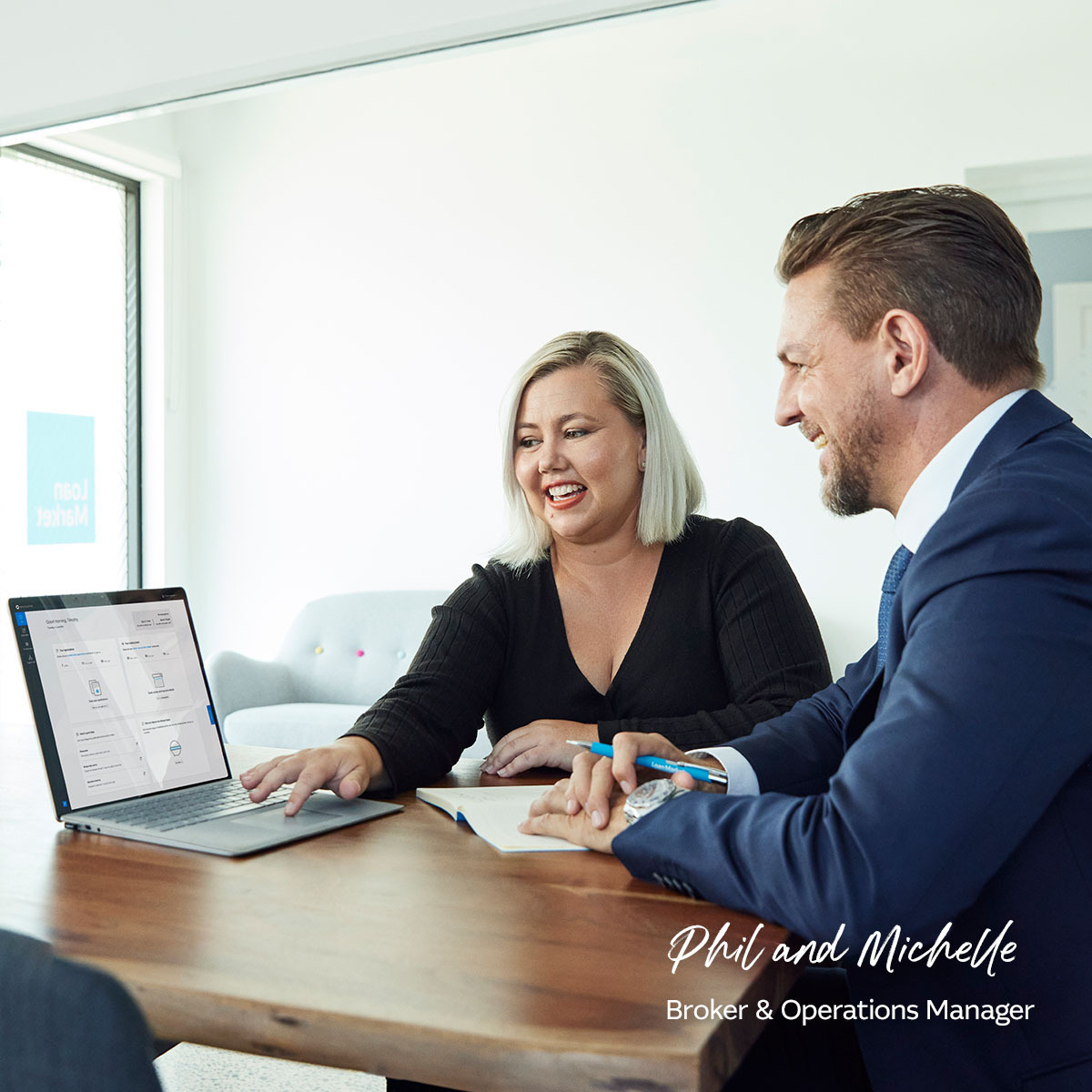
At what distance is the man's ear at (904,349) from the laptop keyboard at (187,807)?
811 millimetres

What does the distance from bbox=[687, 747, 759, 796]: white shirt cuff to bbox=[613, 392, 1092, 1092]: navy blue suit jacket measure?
25 cm

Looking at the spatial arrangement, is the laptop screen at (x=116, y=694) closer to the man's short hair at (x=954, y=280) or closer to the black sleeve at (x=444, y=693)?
the black sleeve at (x=444, y=693)

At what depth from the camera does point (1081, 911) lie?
868mm

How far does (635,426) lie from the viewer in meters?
1.99

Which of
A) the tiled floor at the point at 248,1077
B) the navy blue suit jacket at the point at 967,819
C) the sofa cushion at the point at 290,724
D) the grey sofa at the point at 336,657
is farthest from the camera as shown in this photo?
the grey sofa at the point at 336,657

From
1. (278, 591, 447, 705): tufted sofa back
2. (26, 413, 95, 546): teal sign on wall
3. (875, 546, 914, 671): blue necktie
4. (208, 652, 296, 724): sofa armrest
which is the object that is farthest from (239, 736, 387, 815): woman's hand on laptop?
(26, 413, 95, 546): teal sign on wall

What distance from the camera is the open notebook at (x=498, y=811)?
1.08 metres

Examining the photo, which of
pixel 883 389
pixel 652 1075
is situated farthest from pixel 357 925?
pixel 883 389

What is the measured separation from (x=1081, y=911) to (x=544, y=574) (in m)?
1.10

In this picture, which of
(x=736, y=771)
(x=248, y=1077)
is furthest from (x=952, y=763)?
(x=248, y=1077)

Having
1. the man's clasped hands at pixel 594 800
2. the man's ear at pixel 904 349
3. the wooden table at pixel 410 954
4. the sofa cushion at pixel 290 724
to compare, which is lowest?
the sofa cushion at pixel 290 724

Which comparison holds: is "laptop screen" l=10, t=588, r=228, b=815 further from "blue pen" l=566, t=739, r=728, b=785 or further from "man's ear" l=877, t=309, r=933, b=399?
"man's ear" l=877, t=309, r=933, b=399

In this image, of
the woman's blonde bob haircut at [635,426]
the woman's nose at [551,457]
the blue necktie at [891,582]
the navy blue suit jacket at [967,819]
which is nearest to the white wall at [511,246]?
the woman's blonde bob haircut at [635,426]

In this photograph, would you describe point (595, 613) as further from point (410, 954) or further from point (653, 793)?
point (410, 954)
